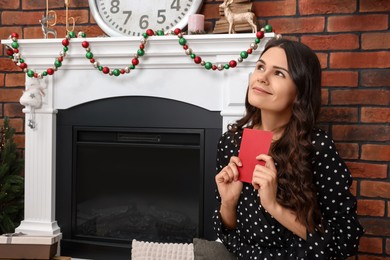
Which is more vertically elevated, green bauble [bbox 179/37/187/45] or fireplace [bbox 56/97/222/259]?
green bauble [bbox 179/37/187/45]

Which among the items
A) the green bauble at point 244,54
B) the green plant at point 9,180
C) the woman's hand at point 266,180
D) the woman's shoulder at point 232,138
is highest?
the green bauble at point 244,54

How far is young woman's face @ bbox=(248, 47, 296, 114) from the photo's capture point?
148cm

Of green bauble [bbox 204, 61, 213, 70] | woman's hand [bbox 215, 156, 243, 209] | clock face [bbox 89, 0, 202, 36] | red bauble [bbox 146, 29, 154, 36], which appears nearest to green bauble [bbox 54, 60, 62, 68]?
clock face [bbox 89, 0, 202, 36]

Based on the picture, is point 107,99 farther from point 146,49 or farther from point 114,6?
point 114,6

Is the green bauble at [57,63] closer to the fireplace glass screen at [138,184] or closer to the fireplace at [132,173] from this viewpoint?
the fireplace at [132,173]

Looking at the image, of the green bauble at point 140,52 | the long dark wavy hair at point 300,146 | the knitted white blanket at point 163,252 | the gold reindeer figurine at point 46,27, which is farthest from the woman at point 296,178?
the gold reindeer figurine at point 46,27

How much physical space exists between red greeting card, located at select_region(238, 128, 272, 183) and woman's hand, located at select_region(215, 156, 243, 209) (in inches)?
0.9

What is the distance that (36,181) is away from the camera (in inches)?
96.9

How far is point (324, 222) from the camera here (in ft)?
4.81

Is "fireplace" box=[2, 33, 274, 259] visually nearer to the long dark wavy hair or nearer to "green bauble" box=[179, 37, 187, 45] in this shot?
"green bauble" box=[179, 37, 187, 45]

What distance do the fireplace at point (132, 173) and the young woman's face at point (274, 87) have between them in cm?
73

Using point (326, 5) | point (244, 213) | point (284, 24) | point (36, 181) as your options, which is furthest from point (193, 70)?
point (36, 181)

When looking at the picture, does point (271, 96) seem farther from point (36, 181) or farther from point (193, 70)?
point (36, 181)

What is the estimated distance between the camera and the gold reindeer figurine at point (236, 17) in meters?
2.09
